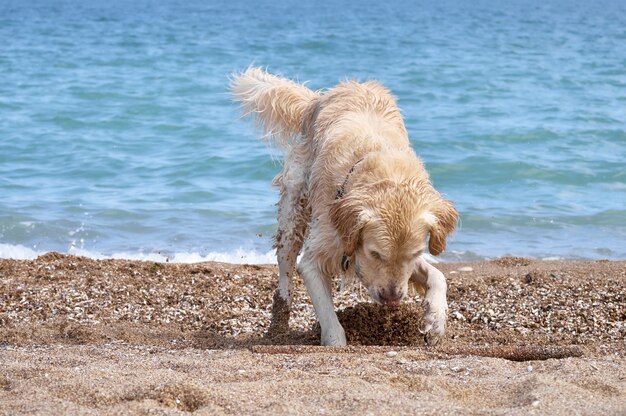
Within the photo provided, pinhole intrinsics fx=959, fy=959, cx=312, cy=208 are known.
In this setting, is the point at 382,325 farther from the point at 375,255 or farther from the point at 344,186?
the point at 344,186

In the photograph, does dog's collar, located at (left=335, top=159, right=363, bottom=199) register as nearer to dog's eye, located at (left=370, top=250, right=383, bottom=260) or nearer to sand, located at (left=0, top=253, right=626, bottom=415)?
dog's eye, located at (left=370, top=250, right=383, bottom=260)

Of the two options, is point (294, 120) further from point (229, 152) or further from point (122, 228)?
point (229, 152)

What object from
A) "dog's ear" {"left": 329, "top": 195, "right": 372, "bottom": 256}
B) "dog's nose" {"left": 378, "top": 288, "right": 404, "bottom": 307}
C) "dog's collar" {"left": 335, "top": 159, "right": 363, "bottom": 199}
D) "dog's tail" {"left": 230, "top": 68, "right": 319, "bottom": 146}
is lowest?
"dog's nose" {"left": 378, "top": 288, "right": 404, "bottom": 307}

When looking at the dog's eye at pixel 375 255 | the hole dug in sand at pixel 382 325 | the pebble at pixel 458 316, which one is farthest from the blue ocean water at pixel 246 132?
the dog's eye at pixel 375 255

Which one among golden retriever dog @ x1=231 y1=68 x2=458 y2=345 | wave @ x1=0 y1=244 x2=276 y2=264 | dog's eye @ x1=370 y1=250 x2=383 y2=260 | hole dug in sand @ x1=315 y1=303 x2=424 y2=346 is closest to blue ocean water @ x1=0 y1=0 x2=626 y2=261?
wave @ x1=0 y1=244 x2=276 y2=264

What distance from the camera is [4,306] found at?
7562 millimetres

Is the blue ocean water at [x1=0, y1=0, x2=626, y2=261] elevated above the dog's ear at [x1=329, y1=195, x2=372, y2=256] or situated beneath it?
elevated above

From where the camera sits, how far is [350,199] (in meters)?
5.92

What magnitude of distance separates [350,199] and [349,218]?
0.12m

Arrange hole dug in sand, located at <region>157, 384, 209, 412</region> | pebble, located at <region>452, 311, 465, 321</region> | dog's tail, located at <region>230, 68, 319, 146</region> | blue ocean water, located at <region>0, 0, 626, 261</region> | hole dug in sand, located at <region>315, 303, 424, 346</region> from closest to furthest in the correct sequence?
hole dug in sand, located at <region>157, 384, 209, 412</region> → hole dug in sand, located at <region>315, 303, 424, 346</region> → pebble, located at <region>452, 311, 465, 321</region> → dog's tail, located at <region>230, 68, 319, 146</region> → blue ocean water, located at <region>0, 0, 626, 261</region>

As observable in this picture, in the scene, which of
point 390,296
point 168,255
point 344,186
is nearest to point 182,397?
point 390,296

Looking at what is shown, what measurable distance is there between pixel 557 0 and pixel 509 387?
63.0 m

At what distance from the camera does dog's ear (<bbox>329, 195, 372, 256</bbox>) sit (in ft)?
19.1

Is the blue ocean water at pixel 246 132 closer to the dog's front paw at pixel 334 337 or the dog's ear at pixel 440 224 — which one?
the dog's front paw at pixel 334 337
